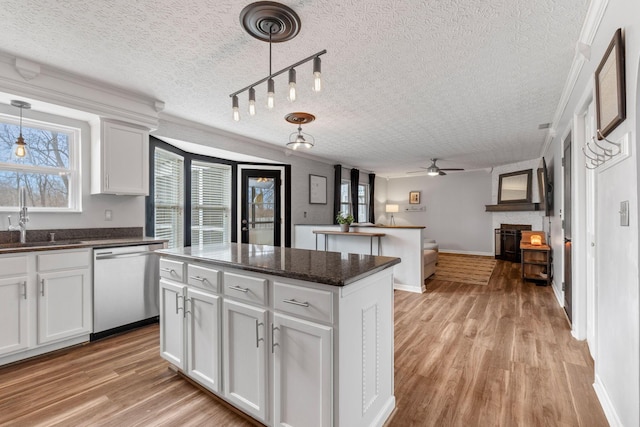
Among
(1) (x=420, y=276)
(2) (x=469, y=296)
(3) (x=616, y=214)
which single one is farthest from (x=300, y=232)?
(3) (x=616, y=214)

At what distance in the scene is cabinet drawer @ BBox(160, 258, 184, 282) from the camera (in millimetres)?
2110

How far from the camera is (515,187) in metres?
7.39

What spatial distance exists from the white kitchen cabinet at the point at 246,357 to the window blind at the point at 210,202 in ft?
10.3

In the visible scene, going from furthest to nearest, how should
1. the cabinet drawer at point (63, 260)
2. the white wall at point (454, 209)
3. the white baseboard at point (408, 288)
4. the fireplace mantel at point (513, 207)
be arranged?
the white wall at point (454, 209) → the fireplace mantel at point (513, 207) → the white baseboard at point (408, 288) → the cabinet drawer at point (63, 260)

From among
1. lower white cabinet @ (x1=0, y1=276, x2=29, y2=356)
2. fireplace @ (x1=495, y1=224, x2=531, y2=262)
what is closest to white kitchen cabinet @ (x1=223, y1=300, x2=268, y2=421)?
lower white cabinet @ (x1=0, y1=276, x2=29, y2=356)

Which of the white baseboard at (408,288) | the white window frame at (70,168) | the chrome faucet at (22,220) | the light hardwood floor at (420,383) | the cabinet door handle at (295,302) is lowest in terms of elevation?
the light hardwood floor at (420,383)

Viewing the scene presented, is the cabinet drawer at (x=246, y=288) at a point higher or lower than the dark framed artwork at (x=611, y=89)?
lower

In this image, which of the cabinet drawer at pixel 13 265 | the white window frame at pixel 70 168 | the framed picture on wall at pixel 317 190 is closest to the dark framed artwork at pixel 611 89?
the cabinet drawer at pixel 13 265

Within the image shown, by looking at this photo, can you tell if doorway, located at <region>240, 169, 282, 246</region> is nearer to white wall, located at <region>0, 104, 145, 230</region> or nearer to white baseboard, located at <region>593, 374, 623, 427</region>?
white wall, located at <region>0, 104, 145, 230</region>

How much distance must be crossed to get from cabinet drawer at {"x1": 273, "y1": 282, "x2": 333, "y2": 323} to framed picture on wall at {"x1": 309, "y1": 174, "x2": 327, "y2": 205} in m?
4.75

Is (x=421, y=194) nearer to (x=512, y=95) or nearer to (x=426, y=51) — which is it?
(x=512, y=95)

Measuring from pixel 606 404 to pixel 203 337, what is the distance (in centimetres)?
247

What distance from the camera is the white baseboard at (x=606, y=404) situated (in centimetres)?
163

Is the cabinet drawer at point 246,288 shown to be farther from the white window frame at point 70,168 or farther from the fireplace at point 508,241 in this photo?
the fireplace at point 508,241
